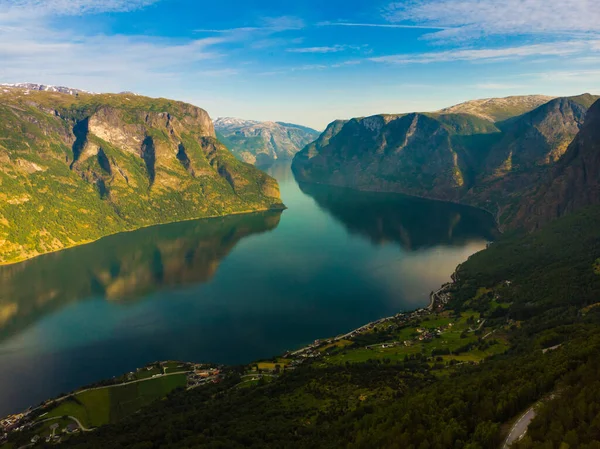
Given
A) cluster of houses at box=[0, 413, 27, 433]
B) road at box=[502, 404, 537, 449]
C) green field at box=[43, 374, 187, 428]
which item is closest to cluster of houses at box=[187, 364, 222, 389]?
green field at box=[43, 374, 187, 428]

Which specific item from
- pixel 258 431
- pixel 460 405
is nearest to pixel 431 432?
pixel 460 405

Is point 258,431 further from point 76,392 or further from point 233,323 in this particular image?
point 233,323

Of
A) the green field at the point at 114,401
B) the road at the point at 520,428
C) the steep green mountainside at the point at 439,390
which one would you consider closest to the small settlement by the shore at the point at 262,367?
the green field at the point at 114,401

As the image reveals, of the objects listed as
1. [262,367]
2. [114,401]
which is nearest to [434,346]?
[262,367]

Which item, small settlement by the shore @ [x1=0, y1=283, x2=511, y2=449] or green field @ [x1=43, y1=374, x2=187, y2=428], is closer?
small settlement by the shore @ [x1=0, y1=283, x2=511, y2=449]

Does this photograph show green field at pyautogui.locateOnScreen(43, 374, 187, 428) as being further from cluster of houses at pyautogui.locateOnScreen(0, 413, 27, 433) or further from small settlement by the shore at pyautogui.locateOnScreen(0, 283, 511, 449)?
cluster of houses at pyautogui.locateOnScreen(0, 413, 27, 433)
